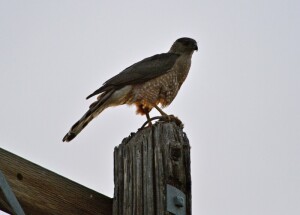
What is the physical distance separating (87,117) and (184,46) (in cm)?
268

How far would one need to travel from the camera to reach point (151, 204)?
88.6 inches

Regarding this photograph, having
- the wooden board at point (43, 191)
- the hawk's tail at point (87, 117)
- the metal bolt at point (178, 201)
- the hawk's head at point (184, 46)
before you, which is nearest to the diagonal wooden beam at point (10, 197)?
the wooden board at point (43, 191)

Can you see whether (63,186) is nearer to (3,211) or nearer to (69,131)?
(3,211)

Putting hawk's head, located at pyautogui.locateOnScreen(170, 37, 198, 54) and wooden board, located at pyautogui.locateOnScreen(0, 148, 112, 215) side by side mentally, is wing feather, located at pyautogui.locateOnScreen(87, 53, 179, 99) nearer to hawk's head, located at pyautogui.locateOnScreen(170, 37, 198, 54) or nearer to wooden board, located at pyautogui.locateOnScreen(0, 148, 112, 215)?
hawk's head, located at pyautogui.locateOnScreen(170, 37, 198, 54)

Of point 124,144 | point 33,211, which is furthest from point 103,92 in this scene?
point 33,211

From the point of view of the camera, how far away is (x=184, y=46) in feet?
24.2

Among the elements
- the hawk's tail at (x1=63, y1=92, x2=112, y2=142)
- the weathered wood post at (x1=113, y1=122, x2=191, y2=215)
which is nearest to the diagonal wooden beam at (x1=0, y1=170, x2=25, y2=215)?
the weathered wood post at (x1=113, y1=122, x2=191, y2=215)

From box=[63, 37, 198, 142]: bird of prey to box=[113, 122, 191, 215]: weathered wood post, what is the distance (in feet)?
9.67

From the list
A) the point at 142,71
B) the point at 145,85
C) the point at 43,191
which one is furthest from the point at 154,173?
the point at 142,71

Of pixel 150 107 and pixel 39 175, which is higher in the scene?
pixel 150 107

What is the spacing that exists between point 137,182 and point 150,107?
12.2ft

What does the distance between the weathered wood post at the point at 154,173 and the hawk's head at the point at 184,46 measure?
4860 millimetres

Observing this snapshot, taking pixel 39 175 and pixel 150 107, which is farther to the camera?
pixel 150 107

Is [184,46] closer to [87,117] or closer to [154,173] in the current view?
[87,117]
